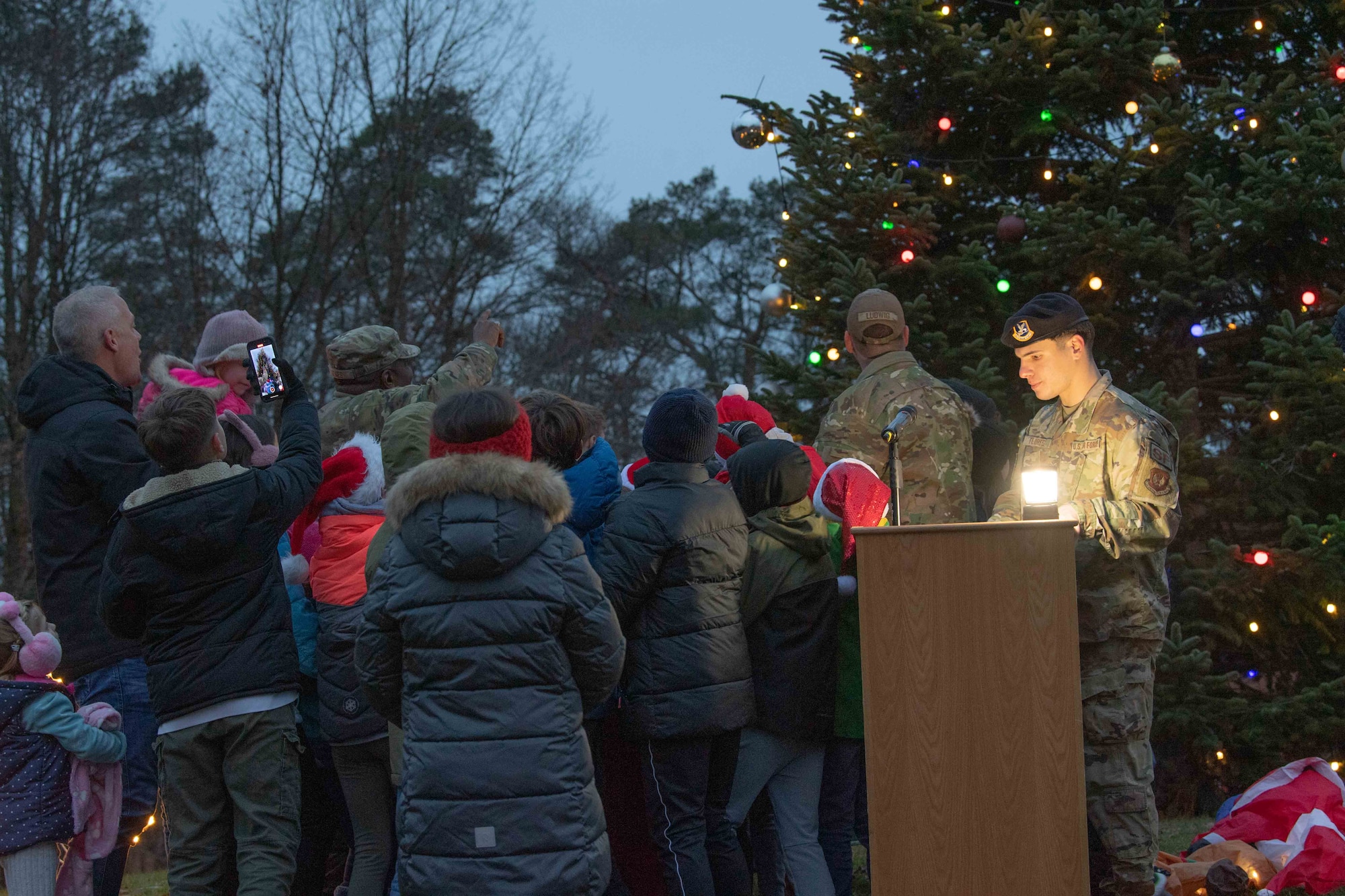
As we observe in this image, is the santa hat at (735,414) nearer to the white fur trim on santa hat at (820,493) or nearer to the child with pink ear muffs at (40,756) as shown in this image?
the white fur trim on santa hat at (820,493)

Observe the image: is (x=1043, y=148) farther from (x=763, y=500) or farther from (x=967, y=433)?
(x=763, y=500)

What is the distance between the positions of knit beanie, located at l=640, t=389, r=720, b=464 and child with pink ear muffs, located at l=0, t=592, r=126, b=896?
6.54 feet

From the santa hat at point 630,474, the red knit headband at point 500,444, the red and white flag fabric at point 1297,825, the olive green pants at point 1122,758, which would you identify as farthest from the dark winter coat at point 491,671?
the red and white flag fabric at point 1297,825

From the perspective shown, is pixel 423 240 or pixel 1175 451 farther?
pixel 423 240

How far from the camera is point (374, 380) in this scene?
15.6 ft

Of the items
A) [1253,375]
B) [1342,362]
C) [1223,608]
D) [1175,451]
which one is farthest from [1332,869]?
[1253,375]

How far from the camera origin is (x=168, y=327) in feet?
52.6

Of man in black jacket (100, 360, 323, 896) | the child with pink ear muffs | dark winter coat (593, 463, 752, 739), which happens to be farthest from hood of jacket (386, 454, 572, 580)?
A: the child with pink ear muffs

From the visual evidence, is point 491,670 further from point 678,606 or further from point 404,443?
point 404,443

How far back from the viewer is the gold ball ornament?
7320mm

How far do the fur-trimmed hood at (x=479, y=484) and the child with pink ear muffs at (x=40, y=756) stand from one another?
1.49 m

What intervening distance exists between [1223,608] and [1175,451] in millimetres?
3262

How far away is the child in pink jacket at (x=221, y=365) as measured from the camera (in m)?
4.84

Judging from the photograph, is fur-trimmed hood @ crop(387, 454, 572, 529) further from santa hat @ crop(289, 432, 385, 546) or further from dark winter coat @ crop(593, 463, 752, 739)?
santa hat @ crop(289, 432, 385, 546)
